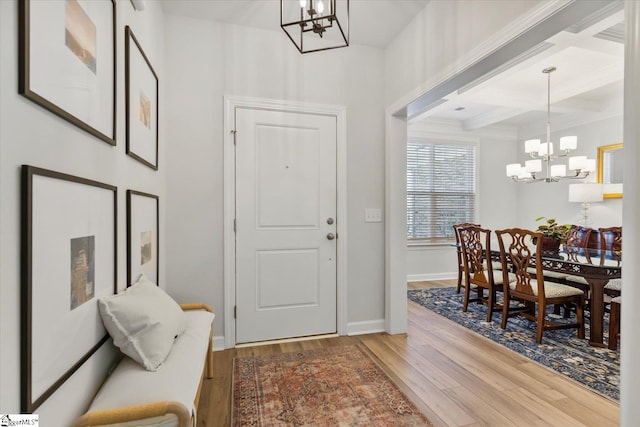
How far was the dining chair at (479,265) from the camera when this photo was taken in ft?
10.9

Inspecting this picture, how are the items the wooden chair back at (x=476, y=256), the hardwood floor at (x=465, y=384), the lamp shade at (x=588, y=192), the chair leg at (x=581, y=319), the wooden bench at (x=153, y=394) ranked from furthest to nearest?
the lamp shade at (x=588, y=192) < the wooden chair back at (x=476, y=256) < the chair leg at (x=581, y=319) < the hardwood floor at (x=465, y=384) < the wooden bench at (x=153, y=394)

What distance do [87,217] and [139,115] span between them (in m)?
0.87

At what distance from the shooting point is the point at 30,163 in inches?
34.8

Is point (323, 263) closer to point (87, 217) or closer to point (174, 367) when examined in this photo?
point (174, 367)

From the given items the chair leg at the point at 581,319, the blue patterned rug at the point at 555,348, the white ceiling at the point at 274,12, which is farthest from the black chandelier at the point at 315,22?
the chair leg at the point at 581,319

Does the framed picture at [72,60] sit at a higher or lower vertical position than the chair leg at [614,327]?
higher

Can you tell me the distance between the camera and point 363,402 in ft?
6.28

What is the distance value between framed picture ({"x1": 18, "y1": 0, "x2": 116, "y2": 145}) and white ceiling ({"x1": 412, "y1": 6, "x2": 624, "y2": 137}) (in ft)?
9.94

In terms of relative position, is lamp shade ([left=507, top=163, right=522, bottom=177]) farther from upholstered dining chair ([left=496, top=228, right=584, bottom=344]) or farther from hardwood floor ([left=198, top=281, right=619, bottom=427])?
hardwood floor ([left=198, top=281, right=619, bottom=427])

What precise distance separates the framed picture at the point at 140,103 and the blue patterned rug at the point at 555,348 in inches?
123

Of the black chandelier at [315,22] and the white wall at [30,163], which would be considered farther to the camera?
the black chandelier at [315,22]

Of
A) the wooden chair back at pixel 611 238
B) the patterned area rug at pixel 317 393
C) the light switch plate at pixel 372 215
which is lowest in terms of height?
the patterned area rug at pixel 317 393

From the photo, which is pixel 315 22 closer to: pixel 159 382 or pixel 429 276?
pixel 159 382

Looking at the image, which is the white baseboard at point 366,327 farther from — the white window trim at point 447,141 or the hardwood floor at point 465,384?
the white window trim at point 447,141
